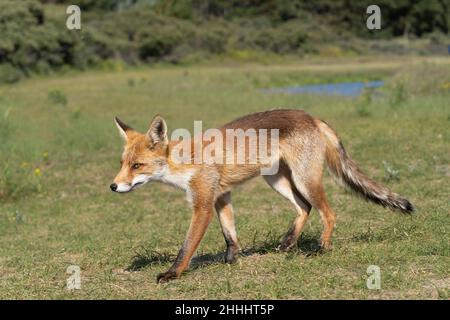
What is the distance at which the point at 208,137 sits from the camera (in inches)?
249

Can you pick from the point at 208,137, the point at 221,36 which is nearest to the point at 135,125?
the point at 208,137

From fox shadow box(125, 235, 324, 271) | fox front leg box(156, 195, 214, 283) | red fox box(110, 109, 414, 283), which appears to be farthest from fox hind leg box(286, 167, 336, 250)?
fox front leg box(156, 195, 214, 283)

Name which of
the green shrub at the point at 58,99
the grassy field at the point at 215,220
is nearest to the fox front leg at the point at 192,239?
the grassy field at the point at 215,220

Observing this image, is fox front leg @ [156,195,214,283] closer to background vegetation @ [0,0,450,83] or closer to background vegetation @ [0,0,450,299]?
background vegetation @ [0,0,450,299]

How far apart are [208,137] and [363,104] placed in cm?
1225

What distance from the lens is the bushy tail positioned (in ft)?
21.2

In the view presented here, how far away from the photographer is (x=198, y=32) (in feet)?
157

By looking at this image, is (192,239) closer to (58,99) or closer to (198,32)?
(58,99)

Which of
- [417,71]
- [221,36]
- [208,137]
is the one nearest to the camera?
[208,137]

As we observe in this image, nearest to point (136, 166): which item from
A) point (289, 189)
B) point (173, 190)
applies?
point (289, 189)

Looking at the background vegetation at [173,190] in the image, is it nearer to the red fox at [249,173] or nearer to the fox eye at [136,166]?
the red fox at [249,173]

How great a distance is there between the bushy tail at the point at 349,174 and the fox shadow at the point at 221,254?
71 centimetres
